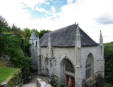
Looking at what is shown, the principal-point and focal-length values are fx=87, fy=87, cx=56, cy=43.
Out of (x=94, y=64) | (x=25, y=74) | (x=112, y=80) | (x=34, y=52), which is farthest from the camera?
(x=34, y=52)

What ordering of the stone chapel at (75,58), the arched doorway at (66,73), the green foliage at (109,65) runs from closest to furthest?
the stone chapel at (75,58), the arched doorway at (66,73), the green foliage at (109,65)

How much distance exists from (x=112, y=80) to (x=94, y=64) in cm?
1029

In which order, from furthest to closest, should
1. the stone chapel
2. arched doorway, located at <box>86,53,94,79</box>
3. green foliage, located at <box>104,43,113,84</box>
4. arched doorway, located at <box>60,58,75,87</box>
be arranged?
green foliage, located at <box>104,43,113,84</box>, arched doorway, located at <box>86,53,94,79</box>, arched doorway, located at <box>60,58,75,87</box>, the stone chapel

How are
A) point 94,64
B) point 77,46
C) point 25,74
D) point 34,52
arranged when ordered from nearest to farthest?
1. point 77,46
2. point 94,64
3. point 25,74
4. point 34,52

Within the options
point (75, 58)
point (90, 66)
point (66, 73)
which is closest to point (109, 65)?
point (90, 66)

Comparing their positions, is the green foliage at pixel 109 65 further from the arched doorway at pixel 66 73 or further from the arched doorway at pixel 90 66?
the arched doorway at pixel 66 73

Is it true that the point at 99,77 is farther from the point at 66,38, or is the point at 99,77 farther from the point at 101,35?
the point at 66,38

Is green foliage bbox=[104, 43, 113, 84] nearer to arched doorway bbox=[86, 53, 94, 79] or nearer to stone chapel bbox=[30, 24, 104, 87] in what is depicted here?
stone chapel bbox=[30, 24, 104, 87]

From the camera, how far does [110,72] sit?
22078 millimetres

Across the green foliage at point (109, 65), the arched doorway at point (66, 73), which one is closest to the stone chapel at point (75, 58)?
the arched doorway at point (66, 73)

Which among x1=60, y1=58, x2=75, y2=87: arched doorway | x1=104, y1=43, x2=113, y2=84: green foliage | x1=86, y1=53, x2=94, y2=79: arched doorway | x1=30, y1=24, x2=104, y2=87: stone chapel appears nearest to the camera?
x1=30, y1=24, x2=104, y2=87: stone chapel

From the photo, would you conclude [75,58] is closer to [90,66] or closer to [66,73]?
A: [66,73]

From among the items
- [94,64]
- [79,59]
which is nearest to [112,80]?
[94,64]

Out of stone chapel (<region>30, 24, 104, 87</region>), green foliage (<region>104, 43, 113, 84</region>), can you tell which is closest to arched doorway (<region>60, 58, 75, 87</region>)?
stone chapel (<region>30, 24, 104, 87</region>)
